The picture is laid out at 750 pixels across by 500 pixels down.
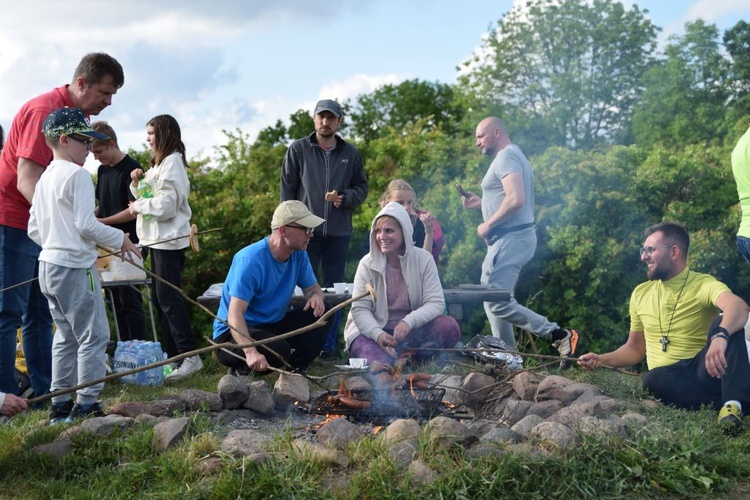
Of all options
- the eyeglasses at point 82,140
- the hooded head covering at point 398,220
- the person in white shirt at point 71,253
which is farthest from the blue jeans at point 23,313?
the hooded head covering at point 398,220

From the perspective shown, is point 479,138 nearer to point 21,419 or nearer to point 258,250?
point 258,250

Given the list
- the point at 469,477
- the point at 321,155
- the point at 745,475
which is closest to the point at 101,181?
the point at 321,155

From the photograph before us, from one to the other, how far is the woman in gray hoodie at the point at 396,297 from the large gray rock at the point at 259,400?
1.21 metres

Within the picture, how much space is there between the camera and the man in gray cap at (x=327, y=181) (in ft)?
24.5

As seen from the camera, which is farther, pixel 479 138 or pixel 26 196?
pixel 479 138

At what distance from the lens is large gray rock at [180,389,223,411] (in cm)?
488

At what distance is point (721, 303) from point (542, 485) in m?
1.96

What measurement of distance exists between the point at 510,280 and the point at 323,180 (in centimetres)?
194

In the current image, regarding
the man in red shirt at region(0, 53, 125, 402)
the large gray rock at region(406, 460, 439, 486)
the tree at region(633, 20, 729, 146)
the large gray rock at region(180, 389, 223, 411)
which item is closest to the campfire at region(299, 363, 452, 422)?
the large gray rock at region(180, 389, 223, 411)

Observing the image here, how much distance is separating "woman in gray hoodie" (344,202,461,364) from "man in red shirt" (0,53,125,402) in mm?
2233

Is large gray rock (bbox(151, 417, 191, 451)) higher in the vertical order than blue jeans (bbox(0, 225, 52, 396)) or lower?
lower

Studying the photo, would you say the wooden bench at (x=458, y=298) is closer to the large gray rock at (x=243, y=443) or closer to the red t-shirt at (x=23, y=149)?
the red t-shirt at (x=23, y=149)

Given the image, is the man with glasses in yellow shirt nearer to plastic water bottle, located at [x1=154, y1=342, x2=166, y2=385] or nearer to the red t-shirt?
plastic water bottle, located at [x1=154, y1=342, x2=166, y2=385]

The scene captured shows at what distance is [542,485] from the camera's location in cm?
347
